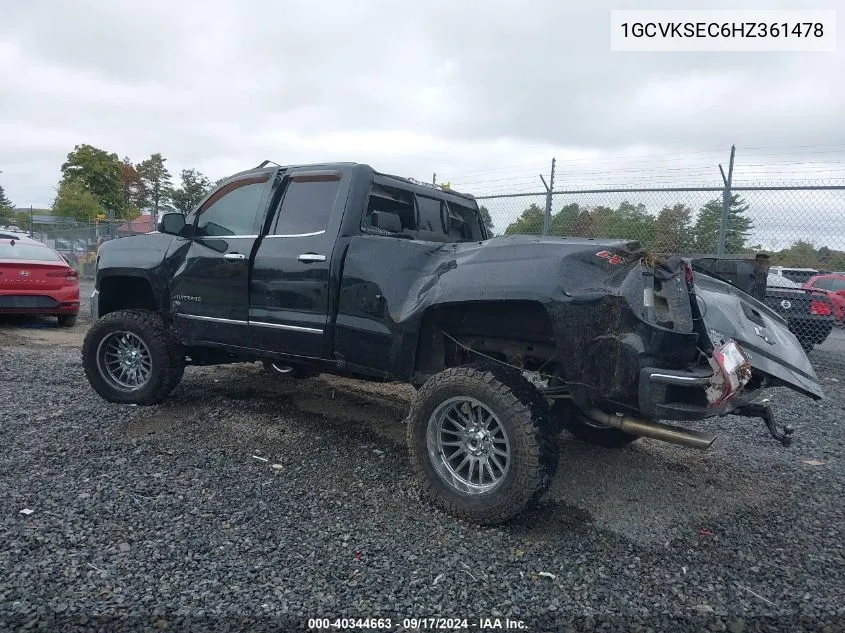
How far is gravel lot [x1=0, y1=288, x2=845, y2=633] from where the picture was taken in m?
2.42

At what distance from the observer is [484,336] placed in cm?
359

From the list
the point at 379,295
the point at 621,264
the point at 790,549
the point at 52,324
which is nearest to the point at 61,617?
the point at 379,295

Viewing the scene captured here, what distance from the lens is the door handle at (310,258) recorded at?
3930 millimetres

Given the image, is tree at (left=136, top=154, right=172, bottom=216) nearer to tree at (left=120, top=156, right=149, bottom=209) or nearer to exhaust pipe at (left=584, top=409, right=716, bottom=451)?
tree at (left=120, top=156, right=149, bottom=209)

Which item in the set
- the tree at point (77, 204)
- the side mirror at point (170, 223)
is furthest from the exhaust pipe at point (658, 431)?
the tree at point (77, 204)

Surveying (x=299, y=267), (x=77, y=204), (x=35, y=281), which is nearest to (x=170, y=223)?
(x=299, y=267)

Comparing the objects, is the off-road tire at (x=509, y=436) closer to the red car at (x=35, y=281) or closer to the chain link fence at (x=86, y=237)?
the red car at (x=35, y=281)

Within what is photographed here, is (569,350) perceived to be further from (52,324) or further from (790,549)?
(52,324)

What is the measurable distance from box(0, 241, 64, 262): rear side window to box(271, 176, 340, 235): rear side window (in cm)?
632

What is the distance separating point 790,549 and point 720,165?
5.77m

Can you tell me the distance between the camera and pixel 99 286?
521 centimetres

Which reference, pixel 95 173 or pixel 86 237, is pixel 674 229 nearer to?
pixel 86 237

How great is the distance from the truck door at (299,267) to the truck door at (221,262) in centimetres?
15

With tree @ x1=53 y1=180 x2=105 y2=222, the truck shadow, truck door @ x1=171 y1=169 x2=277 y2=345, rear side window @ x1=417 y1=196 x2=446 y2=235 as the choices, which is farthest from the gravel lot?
tree @ x1=53 y1=180 x2=105 y2=222
